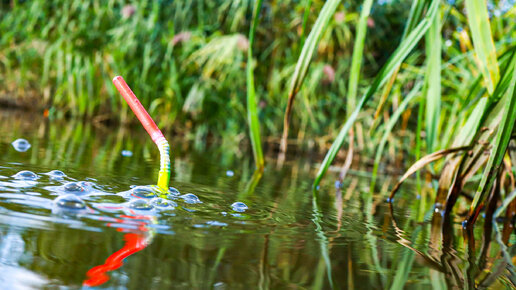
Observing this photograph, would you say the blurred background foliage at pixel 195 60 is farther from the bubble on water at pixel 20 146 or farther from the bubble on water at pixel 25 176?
the bubble on water at pixel 25 176

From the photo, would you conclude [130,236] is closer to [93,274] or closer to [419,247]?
[93,274]

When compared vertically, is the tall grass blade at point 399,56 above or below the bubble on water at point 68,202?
above

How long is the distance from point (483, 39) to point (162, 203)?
0.63 meters

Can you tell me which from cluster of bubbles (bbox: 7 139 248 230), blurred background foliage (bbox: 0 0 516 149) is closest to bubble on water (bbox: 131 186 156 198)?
cluster of bubbles (bbox: 7 139 248 230)

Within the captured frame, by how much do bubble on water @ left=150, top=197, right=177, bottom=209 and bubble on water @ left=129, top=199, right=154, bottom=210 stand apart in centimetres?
1

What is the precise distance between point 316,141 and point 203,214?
109 inches

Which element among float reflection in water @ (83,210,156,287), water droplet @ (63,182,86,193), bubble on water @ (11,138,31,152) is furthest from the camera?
bubble on water @ (11,138,31,152)

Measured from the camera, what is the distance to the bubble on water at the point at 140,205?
728 millimetres

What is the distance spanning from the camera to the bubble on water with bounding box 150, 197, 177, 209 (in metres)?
0.75

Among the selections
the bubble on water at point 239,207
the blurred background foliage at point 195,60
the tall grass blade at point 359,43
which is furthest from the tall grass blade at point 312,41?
the blurred background foliage at point 195,60

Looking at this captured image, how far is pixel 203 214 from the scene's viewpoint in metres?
0.77

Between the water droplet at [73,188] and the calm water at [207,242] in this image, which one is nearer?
the calm water at [207,242]

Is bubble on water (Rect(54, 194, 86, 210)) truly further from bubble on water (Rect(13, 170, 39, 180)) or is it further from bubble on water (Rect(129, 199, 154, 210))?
bubble on water (Rect(13, 170, 39, 180))

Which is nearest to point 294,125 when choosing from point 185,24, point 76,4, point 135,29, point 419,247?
point 185,24
